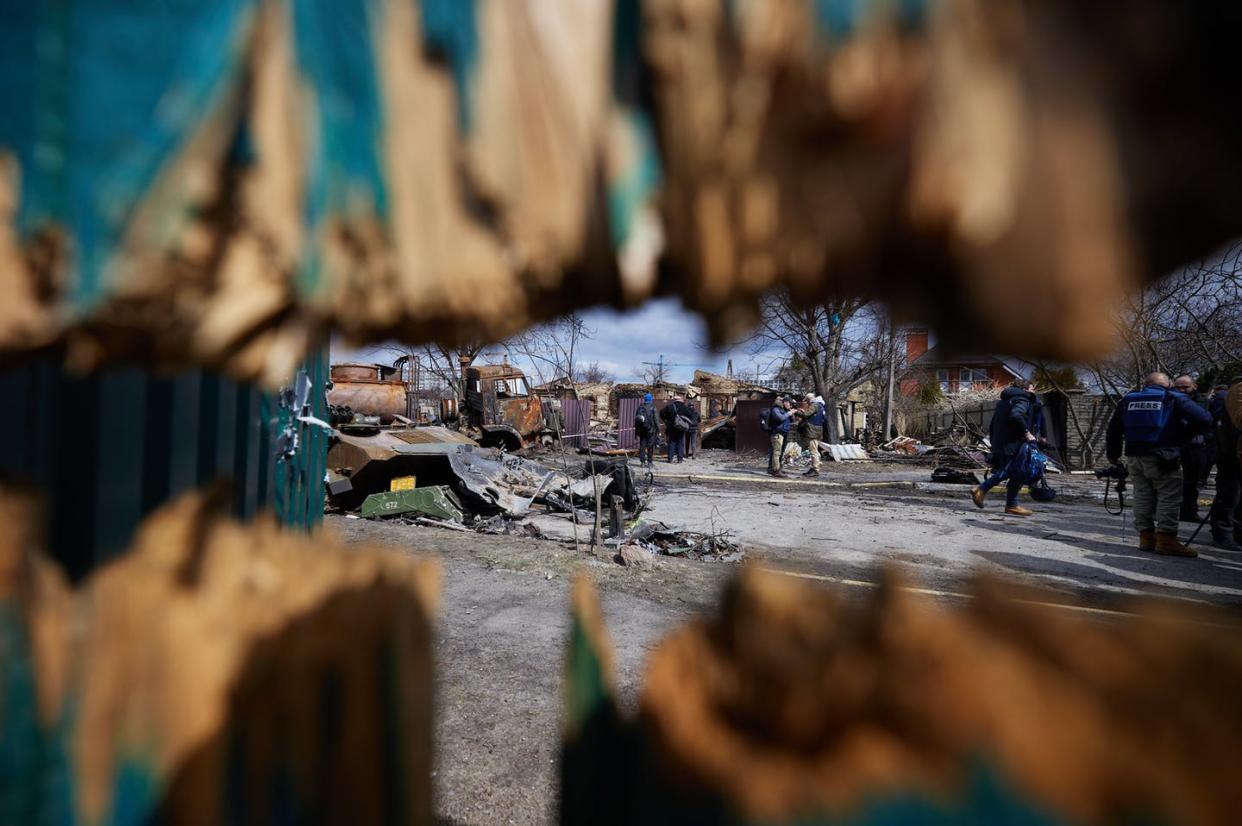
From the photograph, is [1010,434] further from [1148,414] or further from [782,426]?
[782,426]

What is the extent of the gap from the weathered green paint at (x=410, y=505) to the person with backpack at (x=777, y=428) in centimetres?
838

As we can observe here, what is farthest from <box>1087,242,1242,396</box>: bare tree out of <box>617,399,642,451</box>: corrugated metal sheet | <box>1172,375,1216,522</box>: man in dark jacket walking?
<box>617,399,642,451</box>: corrugated metal sheet

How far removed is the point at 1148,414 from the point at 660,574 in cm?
513

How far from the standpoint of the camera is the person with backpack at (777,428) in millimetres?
13336

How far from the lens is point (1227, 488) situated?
6844 mm

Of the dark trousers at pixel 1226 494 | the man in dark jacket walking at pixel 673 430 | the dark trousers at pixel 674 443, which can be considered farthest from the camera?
the dark trousers at pixel 674 443

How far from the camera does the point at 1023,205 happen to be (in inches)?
10.1

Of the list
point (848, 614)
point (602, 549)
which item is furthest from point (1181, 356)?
point (848, 614)

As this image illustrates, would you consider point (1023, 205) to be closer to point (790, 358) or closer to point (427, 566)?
point (427, 566)

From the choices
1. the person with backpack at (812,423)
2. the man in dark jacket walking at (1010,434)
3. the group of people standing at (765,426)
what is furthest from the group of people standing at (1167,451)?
the person with backpack at (812,423)

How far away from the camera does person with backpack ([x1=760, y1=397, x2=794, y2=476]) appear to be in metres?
13.3

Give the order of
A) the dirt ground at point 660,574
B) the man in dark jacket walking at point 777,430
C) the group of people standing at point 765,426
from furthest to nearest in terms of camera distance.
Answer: the group of people standing at point 765,426 < the man in dark jacket walking at point 777,430 < the dirt ground at point 660,574

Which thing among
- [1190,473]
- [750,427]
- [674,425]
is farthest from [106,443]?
[750,427]

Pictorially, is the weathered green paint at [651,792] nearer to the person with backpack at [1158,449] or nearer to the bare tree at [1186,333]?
the person with backpack at [1158,449]
